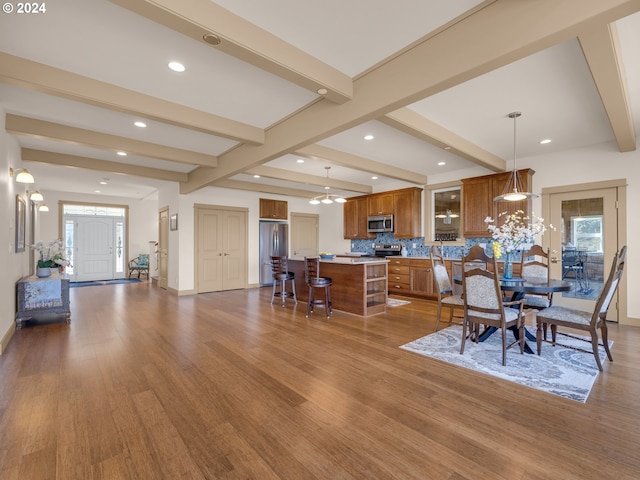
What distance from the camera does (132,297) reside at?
6645 mm

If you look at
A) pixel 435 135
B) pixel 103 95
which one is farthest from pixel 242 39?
pixel 435 135

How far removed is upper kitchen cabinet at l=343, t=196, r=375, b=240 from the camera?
797 centimetres

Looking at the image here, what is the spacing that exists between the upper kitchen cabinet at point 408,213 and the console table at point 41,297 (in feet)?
20.8

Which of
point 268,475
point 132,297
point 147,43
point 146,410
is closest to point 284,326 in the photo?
point 146,410

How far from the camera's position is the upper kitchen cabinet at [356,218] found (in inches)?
314

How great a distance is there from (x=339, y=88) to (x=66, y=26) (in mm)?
2048

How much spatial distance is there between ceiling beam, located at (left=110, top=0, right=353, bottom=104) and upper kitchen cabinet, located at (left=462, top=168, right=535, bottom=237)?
4.07 m

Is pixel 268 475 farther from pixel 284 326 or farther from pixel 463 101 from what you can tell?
pixel 463 101

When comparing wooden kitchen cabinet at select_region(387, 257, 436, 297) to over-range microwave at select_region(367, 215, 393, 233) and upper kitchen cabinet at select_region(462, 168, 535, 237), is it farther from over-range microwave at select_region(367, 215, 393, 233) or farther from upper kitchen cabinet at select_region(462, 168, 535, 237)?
upper kitchen cabinet at select_region(462, 168, 535, 237)

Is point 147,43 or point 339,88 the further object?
point 339,88

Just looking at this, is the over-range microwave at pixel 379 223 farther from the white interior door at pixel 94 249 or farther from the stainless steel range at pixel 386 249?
the white interior door at pixel 94 249

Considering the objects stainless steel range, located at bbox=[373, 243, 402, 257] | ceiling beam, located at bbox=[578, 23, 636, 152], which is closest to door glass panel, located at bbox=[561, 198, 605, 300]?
ceiling beam, located at bbox=[578, 23, 636, 152]

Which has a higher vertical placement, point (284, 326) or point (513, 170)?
point (513, 170)

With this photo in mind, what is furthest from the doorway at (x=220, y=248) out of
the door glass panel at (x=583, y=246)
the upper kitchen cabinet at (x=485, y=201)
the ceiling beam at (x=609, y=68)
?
the ceiling beam at (x=609, y=68)
